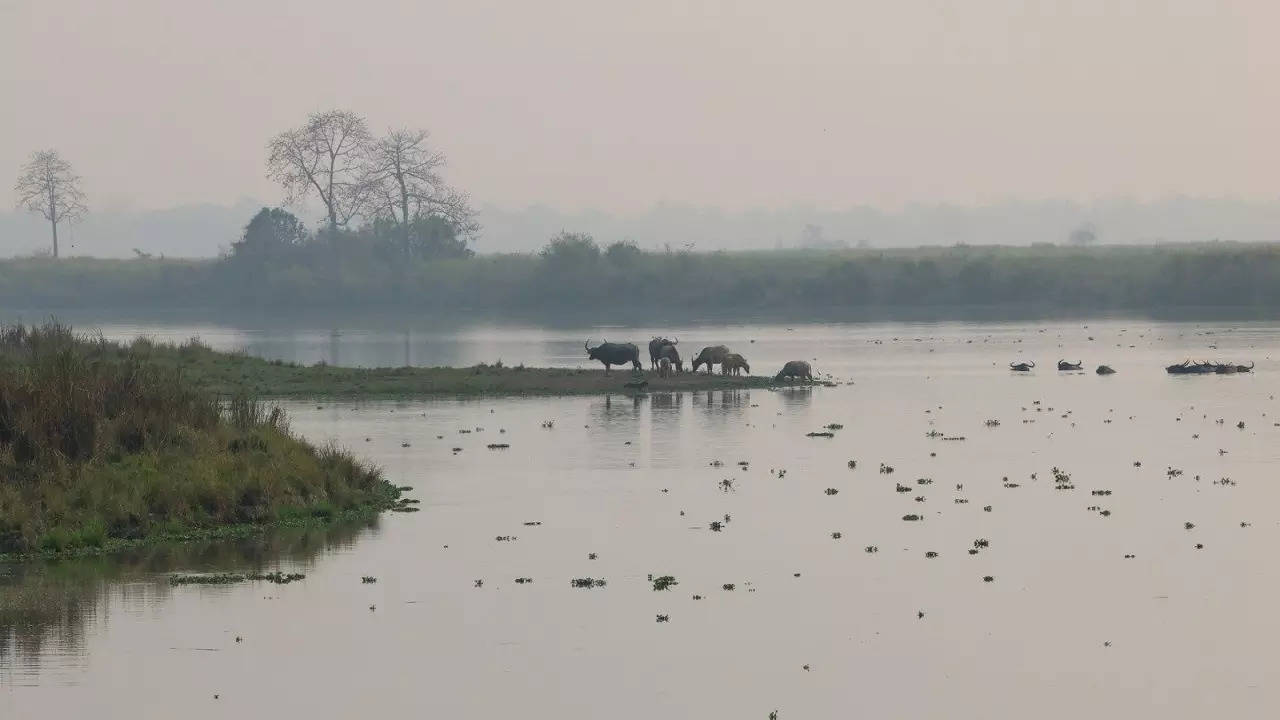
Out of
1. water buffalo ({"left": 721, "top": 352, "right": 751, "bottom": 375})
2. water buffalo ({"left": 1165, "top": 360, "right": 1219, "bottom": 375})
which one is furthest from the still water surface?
water buffalo ({"left": 1165, "top": 360, "right": 1219, "bottom": 375})

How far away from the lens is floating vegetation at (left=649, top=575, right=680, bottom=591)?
23.6 metres

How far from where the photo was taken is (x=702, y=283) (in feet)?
503

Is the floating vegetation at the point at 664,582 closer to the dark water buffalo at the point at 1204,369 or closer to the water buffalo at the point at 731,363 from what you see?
the water buffalo at the point at 731,363

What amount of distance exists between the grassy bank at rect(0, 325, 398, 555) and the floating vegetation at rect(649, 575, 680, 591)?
25.5 ft

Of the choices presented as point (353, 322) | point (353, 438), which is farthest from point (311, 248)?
point (353, 438)

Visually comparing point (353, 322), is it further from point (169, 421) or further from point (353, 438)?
point (169, 421)

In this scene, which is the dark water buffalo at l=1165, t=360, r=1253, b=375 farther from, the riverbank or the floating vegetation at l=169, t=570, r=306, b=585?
the floating vegetation at l=169, t=570, r=306, b=585

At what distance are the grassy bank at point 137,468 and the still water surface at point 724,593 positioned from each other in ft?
4.17

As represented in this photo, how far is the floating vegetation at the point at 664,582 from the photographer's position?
23.6 metres

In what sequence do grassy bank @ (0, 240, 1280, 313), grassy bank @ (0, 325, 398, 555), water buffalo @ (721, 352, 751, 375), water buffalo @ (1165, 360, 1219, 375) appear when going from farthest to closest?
1. grassy bank @ (0, 240, 1280, 313)
2. water buffalo @ (721, 352, 751, 375)
3. water buffalo @ (1165, 360, 1219, 375)
4. grassy bank @ (0, 325, 398, 555)

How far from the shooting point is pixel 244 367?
64062mm

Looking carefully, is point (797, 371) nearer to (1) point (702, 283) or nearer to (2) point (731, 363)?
(2) point (731, 363)

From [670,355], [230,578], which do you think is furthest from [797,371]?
[230,578]

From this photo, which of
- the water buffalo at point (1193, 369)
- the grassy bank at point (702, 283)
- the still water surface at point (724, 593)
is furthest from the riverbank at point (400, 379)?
the grassy bank at point (702, 283)
